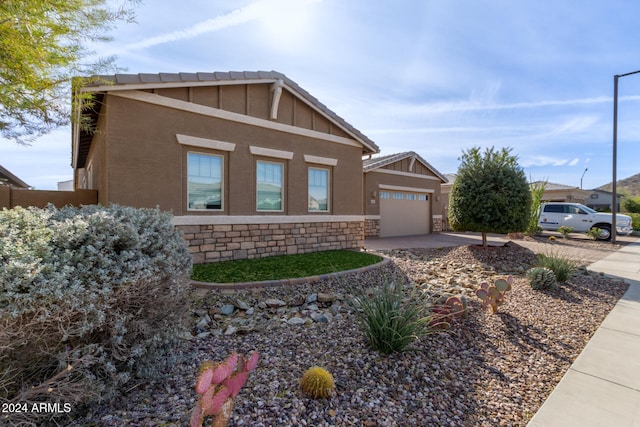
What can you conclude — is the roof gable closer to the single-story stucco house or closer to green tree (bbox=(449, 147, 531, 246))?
the single-story stucco house

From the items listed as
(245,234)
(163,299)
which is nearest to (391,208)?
(245,234)

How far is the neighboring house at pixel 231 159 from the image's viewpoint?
649 centimetres

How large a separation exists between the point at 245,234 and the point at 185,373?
18.1 ft

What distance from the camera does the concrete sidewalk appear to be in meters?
2.41

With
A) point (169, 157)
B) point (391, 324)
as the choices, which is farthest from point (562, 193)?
point (169, 157)

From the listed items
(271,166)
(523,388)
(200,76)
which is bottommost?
(523,388)

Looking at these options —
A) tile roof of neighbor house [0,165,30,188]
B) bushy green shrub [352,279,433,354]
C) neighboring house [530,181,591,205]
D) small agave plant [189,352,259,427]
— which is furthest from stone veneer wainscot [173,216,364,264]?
neighboring house [530,181,591,205]

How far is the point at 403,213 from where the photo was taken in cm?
1666

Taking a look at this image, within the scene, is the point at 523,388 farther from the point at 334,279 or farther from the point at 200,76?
the point at 200,76

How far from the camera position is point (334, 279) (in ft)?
20.9

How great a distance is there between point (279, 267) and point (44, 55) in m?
5.75

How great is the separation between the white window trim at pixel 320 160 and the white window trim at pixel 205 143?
2390 mm

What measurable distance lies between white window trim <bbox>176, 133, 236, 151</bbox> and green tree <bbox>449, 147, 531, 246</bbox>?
739 cm

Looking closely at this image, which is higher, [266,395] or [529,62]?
[529,62]
